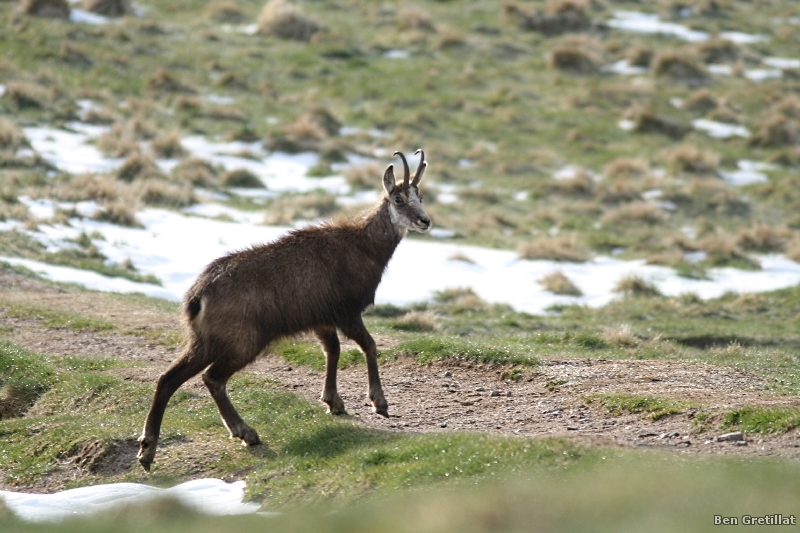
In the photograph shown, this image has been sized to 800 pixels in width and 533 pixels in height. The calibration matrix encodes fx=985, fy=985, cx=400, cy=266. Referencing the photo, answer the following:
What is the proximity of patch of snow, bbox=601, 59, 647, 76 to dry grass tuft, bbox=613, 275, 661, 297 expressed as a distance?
19.4 m

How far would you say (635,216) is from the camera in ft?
85.6

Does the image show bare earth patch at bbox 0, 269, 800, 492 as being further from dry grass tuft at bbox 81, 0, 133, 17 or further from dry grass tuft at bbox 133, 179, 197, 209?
dry grass tuft at bbox 81, 0, 133, 17

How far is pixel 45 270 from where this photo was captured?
17.5 m

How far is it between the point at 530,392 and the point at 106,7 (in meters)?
32.6

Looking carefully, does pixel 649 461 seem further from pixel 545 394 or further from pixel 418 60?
pixel 418 60

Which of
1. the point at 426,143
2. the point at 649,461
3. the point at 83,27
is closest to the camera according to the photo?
the point at 649,461

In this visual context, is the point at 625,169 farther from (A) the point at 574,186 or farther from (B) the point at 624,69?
(B) the point at 624,69

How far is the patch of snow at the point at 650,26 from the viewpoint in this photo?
135ft

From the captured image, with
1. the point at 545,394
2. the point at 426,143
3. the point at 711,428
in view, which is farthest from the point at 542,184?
the point at 711,428

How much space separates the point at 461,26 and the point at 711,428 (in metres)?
34.7

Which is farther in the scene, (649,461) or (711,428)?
(711,428)

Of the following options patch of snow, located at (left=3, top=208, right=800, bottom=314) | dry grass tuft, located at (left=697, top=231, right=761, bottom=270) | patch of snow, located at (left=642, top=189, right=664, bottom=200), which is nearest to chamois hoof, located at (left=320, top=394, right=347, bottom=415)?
patch of snow, located at (left=3, top=208, right=800, bottom=314)

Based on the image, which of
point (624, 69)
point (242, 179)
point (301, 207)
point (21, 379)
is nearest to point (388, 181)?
point (21, 379)

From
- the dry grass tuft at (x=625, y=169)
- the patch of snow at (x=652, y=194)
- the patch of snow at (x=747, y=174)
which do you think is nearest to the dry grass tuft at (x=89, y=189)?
the dry grass tuft at (x=625, y=169)
